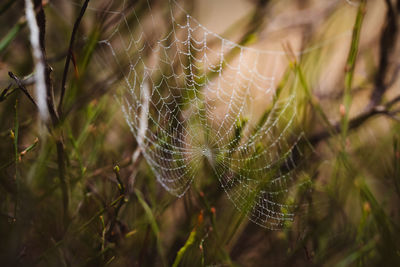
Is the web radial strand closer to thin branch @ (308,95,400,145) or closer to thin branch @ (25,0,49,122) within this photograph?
thin branch @ (308,95,400,145)

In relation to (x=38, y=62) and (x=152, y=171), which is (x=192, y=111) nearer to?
(x=152, y=171)

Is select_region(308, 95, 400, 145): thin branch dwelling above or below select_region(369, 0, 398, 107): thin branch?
below

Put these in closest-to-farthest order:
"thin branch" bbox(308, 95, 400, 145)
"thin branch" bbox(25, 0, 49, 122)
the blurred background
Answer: "thin branch" bbox(25, 0, 49, 122)
the blurred background
"thin branch" bbox(308, 95, 400, 145)

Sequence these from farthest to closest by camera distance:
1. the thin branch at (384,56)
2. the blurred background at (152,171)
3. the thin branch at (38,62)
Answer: the thin branch at (384,56) < the blurred background at (152,171) < the thin branch at (38,62)

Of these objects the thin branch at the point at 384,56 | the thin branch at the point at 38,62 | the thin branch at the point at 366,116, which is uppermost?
the thin branch at the point at 38,62

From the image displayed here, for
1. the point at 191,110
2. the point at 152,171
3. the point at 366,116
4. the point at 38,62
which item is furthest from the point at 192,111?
the point at 38,62

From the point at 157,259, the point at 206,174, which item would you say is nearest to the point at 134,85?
the point at 206,174

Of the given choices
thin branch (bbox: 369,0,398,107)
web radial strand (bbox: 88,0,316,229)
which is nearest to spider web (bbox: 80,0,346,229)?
web radial strand (bbox: 88,0,316,229)

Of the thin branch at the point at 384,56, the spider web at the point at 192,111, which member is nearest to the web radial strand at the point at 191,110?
the spider web at the point at 192,111

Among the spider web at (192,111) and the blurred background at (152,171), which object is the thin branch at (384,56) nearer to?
the blurred background at (152,171)
